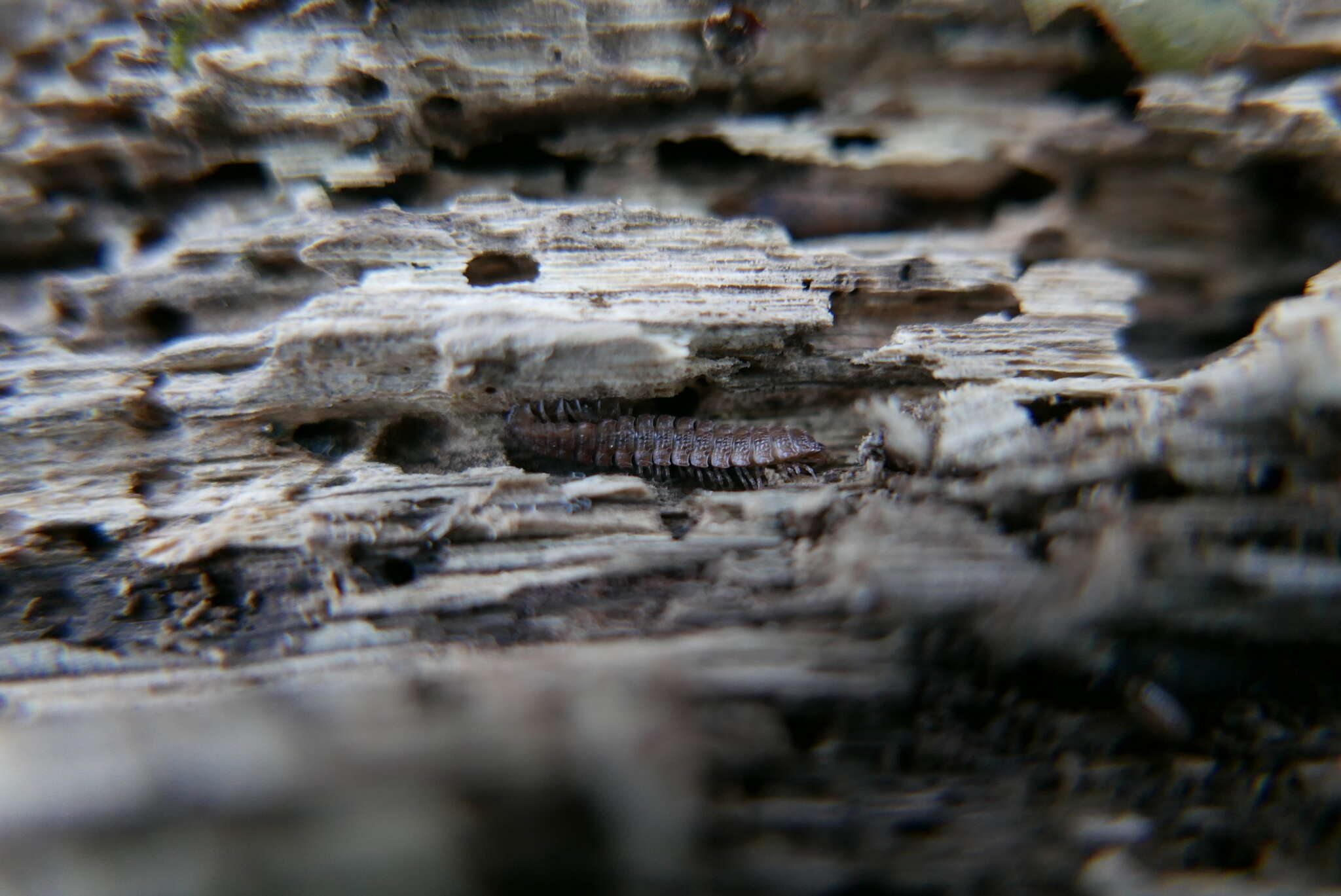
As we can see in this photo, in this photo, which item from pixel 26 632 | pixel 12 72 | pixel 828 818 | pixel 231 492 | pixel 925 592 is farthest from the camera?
pixel 12 72

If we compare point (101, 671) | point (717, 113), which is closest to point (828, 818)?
point (101, 671)

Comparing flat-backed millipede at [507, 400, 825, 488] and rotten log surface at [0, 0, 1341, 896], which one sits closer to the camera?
rotten log surface at [0, 0, 1341, 896]

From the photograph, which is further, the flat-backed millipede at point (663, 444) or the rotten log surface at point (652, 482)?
the flat-backed millipede at point (663, 444)

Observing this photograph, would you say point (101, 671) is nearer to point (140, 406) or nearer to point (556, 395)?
point (140, 406)

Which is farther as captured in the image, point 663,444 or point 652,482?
point 663,444

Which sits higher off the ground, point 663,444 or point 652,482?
point 663,444
